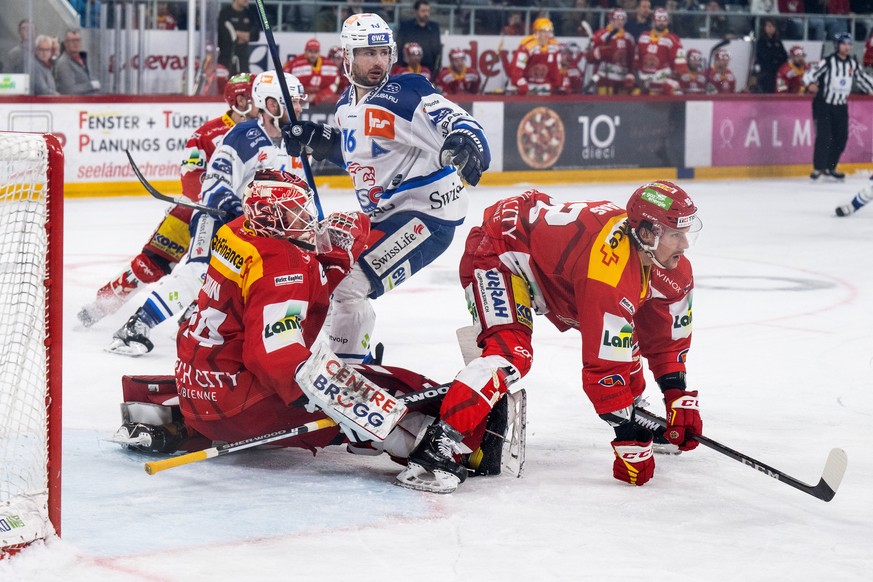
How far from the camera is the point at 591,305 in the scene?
3609 mm

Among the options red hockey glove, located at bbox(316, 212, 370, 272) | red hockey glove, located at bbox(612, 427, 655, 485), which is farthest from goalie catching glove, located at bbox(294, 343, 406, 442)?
red hockey glove, located at bbox(612, 427, 655, 485)

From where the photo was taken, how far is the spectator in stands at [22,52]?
A: 1031 centimetres

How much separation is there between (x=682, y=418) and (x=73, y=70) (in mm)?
7986

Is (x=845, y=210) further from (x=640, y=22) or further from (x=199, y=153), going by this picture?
(x=199, y=153)

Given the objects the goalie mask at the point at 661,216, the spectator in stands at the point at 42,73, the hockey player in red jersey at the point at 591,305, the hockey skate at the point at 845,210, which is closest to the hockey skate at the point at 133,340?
the hockey player in red jersey at the point at 591,305

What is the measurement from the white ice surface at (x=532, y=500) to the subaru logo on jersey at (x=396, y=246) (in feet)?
2.37

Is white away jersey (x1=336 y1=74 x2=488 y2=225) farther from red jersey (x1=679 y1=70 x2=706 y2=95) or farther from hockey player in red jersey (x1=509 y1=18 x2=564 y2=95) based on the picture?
red jersey (x1=679 y1=70 x2=706 y2=95)

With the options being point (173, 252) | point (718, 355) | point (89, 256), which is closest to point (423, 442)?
point (718, 355)

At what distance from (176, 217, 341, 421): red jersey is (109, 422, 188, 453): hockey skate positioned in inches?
5.7

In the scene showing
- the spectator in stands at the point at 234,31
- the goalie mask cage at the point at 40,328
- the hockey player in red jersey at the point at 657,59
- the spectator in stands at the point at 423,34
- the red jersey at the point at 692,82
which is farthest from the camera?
the red jersey at the point at 692,82

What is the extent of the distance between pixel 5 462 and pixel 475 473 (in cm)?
136

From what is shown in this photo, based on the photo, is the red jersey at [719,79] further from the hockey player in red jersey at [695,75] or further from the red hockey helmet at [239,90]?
the red hockey helmet at [239,90]

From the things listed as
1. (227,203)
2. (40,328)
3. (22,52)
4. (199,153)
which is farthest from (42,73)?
(40,328)

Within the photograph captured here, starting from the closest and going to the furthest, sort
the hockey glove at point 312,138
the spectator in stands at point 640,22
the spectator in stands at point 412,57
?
the hockey glove at point 312,138 → the spectator in stands at point 412,57 → the spectator in stands at point 640,22
